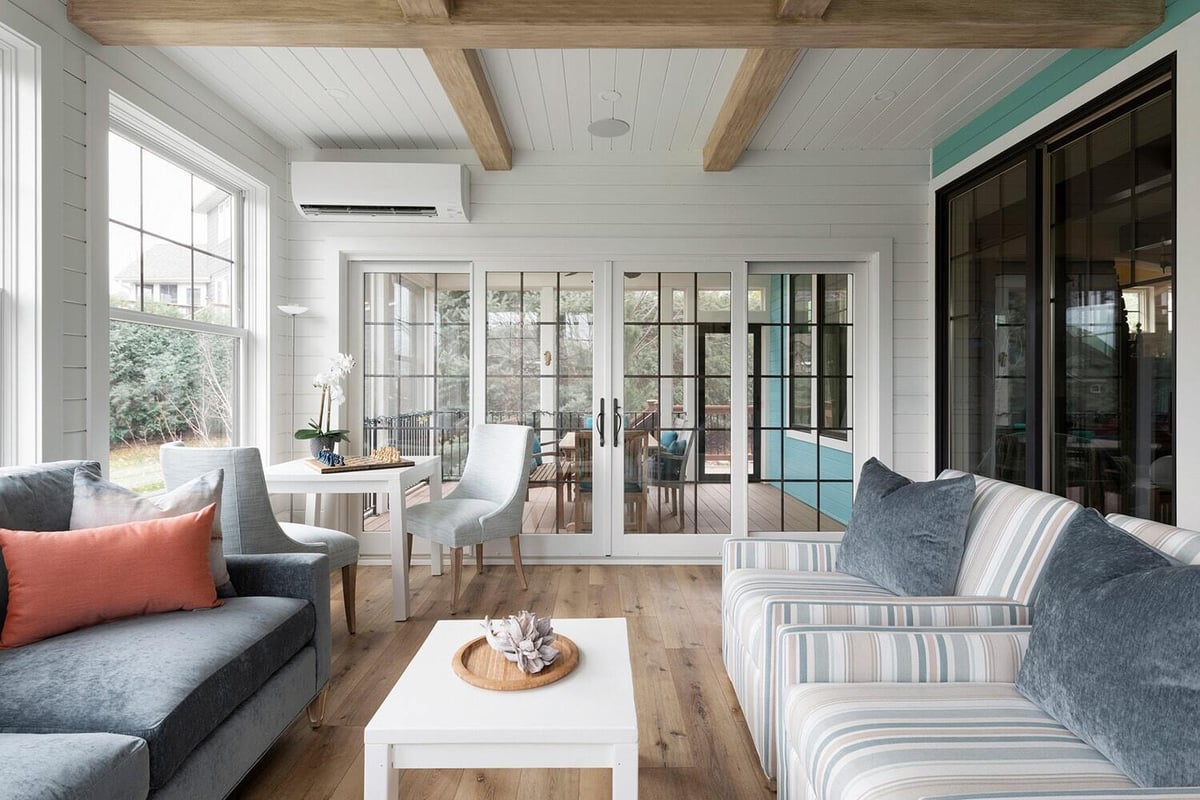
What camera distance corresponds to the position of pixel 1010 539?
69.3 inches

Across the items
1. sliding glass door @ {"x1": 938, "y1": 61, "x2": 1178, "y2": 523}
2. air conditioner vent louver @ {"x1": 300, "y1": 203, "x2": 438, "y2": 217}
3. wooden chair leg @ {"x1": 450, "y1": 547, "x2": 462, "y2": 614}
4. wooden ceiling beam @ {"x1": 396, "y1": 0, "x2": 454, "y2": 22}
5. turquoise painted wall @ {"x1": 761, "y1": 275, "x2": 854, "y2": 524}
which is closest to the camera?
wooden ceiling beam @ {"x1": 396, "y1": 0, "x2": 454, "y2": 22}

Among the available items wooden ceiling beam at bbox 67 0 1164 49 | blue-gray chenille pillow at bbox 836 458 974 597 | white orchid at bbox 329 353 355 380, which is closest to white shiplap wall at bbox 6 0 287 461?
wooden ceiling beam at bbox 67 0 1164 49

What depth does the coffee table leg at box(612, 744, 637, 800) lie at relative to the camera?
1.32 m

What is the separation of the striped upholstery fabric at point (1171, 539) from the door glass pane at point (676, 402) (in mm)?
2622

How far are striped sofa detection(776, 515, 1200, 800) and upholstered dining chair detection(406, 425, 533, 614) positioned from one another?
2.06m

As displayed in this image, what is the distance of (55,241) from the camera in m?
2.30

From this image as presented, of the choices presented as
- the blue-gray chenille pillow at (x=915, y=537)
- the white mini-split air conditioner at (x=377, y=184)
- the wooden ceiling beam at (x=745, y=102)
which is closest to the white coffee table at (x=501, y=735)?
the blue-gray chenille pillow at (x=915, y=537)

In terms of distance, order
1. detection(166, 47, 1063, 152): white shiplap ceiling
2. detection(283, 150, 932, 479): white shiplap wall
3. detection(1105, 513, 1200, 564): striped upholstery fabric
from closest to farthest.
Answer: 1. detection(1105, 513, 1200, 564): striped upholstery fabric
2. detection(166, 47, 1063, 152): white shiplap ceiling
3. detection(283, 150, 932, 479): white shiplap wall

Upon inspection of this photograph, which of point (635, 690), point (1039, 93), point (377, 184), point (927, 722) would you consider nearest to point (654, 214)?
point (377, 184)

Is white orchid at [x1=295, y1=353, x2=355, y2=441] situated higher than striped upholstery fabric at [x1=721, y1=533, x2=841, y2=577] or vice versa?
white orchid at [x1=295, y1=353, x2=355, y2=441]

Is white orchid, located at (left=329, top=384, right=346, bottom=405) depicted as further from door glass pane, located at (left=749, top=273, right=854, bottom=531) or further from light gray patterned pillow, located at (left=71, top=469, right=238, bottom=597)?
door glass pane, located at (left=749, top=273, right=854, bottom=531)

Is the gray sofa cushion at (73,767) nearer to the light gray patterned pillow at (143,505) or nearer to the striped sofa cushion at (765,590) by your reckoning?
the light gray patterned pillow at (143,505)

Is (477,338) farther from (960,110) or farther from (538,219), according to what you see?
(960,110)

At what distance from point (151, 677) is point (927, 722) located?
171 centimetres
